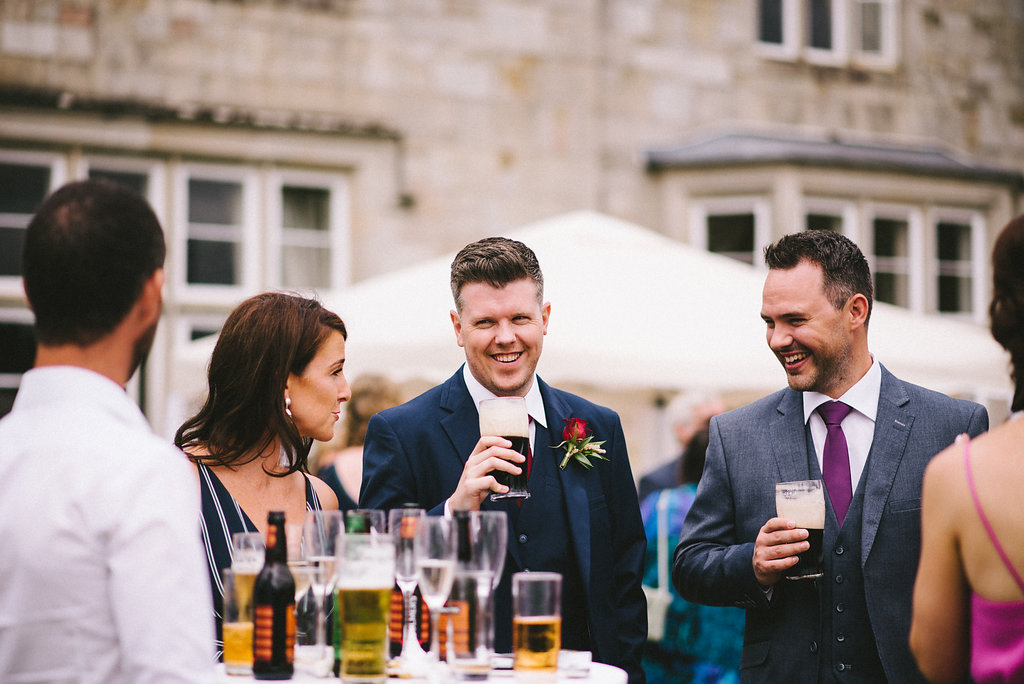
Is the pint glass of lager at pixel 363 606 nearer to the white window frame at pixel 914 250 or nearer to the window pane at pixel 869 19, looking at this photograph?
the white window frame at pixel 914 250

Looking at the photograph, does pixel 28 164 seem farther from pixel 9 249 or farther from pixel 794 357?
pixel 794 357

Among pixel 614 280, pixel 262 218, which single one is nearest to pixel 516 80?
pixel 262 218

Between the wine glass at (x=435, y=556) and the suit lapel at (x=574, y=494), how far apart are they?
80cm

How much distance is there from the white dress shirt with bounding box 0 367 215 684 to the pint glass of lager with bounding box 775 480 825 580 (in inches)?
66.0

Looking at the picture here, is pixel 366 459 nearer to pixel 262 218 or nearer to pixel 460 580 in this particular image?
pixel 460 580

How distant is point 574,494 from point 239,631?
1.09 meters

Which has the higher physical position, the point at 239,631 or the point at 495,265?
the point at 495,265

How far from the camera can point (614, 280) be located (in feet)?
19.4

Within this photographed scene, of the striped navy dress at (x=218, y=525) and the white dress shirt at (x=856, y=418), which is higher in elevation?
the white dress shirt at (x=856, y=418)

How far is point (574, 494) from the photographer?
320 cm

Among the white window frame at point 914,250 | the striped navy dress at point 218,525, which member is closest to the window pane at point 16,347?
the striped navy dress at point 218,525

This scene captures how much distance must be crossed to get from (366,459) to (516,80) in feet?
24.3

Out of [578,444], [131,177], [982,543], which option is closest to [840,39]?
[131,177]

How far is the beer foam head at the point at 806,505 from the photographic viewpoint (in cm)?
297
